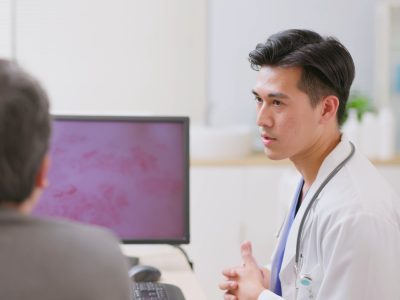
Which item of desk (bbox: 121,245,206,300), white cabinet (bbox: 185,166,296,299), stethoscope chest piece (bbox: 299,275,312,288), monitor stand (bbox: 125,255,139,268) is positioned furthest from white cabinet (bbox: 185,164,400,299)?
stethoscope chest piece (bbox: 299,275,312,288)

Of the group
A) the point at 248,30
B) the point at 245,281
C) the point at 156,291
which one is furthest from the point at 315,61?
the point at 248,30

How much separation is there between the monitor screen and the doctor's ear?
0.38 m

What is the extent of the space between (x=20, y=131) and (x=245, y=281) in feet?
3.28

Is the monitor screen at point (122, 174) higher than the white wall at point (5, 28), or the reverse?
the white wall at point (5, 28)

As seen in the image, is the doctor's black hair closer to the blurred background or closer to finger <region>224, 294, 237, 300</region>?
finger <region>224, 294, 237, 300</region>

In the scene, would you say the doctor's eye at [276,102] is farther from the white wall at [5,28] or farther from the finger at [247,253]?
the white wall at [5,28]

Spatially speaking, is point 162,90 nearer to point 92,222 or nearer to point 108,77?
point 108,77

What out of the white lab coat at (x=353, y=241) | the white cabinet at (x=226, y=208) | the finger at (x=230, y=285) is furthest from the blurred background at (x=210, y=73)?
the white lab coat at (x=353, y=241)

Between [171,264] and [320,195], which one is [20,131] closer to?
[320,195]

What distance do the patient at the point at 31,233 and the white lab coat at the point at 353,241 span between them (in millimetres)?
702

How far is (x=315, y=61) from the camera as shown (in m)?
1.66

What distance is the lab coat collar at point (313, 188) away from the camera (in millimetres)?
1659

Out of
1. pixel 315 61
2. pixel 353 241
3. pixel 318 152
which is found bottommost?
pixel 353 241

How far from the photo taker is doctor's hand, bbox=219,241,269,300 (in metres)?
1.70
